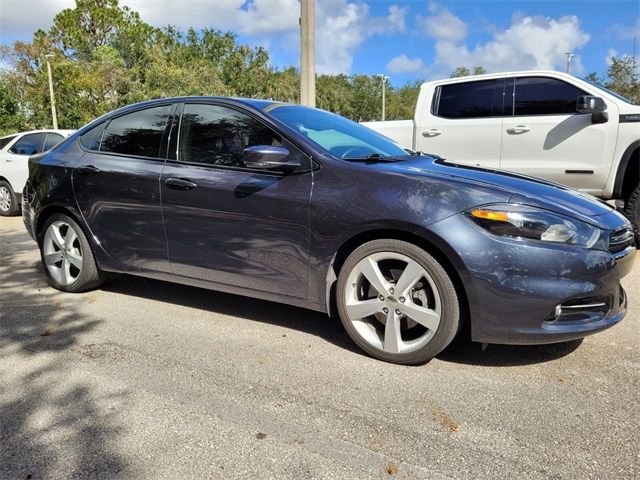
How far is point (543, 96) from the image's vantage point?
6.07m

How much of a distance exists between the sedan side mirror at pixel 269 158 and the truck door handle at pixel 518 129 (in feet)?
12.2

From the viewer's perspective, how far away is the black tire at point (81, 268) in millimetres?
4398

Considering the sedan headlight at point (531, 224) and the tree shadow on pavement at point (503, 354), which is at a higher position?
the sedan headlight at point (531, 224)

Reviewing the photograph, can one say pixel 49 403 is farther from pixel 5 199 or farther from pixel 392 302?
pixel 5 199

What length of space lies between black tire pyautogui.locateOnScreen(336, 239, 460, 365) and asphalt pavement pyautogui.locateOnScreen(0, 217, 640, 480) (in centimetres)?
9

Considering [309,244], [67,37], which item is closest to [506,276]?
[309,244]

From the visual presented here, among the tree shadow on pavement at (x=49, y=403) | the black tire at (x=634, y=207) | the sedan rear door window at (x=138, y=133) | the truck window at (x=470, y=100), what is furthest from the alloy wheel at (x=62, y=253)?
the black tire at (x=634, y=207)

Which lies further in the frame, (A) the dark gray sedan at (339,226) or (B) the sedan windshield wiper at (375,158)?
(B) the sedan windshield wiper at (375,158)

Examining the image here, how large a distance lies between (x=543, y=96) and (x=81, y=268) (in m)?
5.17

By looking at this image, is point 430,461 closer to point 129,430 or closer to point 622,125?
point 129,430

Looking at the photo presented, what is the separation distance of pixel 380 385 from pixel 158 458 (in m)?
1.21

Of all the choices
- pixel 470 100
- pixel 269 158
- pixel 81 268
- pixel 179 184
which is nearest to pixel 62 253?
pixel 81 268

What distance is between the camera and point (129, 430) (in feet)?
8.13

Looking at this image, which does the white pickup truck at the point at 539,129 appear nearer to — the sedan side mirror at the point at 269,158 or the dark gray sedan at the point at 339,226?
the dark gray sedan at the point at 339,226
